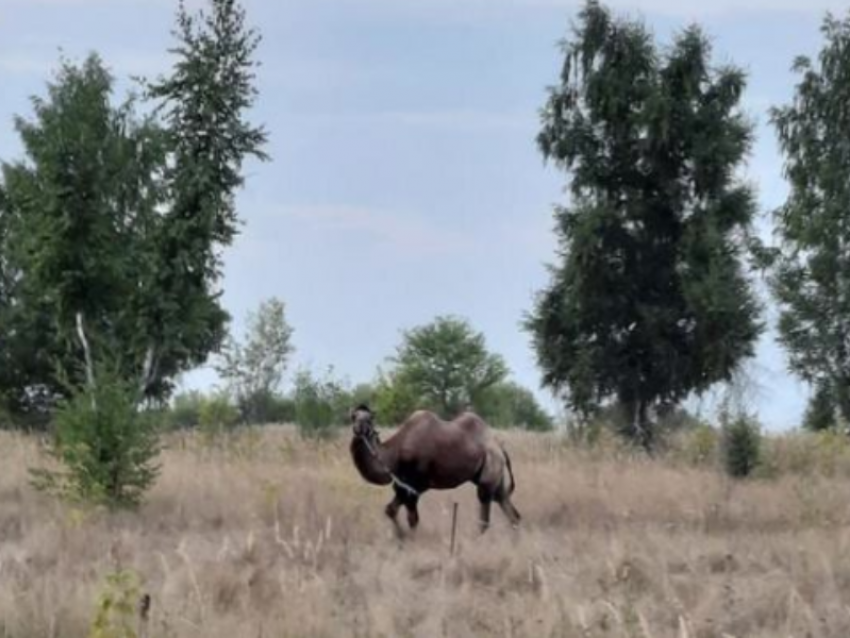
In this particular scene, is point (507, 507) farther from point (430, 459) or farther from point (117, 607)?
point (117, 607)

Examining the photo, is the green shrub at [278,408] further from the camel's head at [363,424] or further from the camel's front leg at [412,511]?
the camel's front leg at [412,511]

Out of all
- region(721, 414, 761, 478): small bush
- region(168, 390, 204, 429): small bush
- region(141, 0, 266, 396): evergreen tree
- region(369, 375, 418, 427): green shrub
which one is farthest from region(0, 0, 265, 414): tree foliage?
region(168, 390, 204, 429): small bush

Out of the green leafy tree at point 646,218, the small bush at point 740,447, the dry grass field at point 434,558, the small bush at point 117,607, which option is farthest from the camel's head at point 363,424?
the green leafy tree at point 646,218

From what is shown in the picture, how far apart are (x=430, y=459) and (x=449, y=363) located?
61900 millimetres

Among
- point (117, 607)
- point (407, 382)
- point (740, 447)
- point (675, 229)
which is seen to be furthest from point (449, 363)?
point (117, 607)

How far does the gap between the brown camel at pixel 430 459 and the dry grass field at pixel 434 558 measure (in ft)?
1.16

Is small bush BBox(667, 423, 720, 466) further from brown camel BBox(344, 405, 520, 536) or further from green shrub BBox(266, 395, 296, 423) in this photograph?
green shrub BBox(266, 395, 296, 423)

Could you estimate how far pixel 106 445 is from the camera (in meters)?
18.7

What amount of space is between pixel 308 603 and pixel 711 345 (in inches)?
1221

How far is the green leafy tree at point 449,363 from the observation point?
76.6 meters

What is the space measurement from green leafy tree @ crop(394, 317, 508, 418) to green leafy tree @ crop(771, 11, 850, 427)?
3275cm

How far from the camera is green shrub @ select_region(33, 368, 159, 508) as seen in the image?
60.7ft

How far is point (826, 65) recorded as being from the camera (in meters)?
43.1

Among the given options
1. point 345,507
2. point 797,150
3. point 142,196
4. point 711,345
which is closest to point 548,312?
point 711,345
